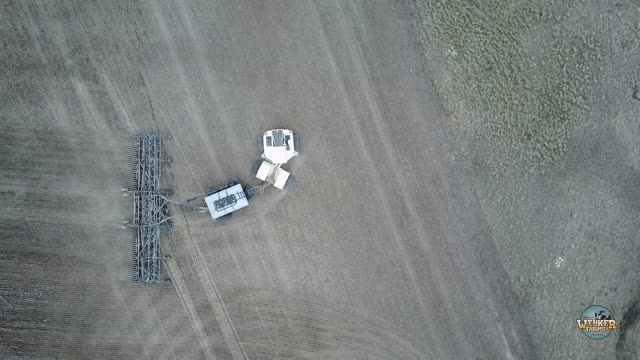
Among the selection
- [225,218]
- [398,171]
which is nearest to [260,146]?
[225,218]

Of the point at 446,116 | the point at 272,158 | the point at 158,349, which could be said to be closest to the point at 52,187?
the point at 158,349

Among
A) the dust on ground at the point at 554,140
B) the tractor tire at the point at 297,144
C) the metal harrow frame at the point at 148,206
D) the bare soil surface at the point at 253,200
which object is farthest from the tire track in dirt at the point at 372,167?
the metal harrow frame at the point at 148,206

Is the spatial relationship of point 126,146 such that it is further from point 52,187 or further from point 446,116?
point 446,116

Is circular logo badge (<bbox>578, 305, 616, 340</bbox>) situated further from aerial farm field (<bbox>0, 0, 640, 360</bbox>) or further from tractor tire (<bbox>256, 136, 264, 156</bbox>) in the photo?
tractor tire (<bbox>256, 136, 264, 156</bbox>)

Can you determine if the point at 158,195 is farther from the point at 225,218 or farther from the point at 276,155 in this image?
the point at 276,155

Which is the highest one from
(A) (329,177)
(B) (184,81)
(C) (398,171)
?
(B) (184,81)

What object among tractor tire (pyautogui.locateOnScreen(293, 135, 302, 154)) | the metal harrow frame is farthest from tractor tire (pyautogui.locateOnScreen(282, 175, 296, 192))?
the metal harrow frame
